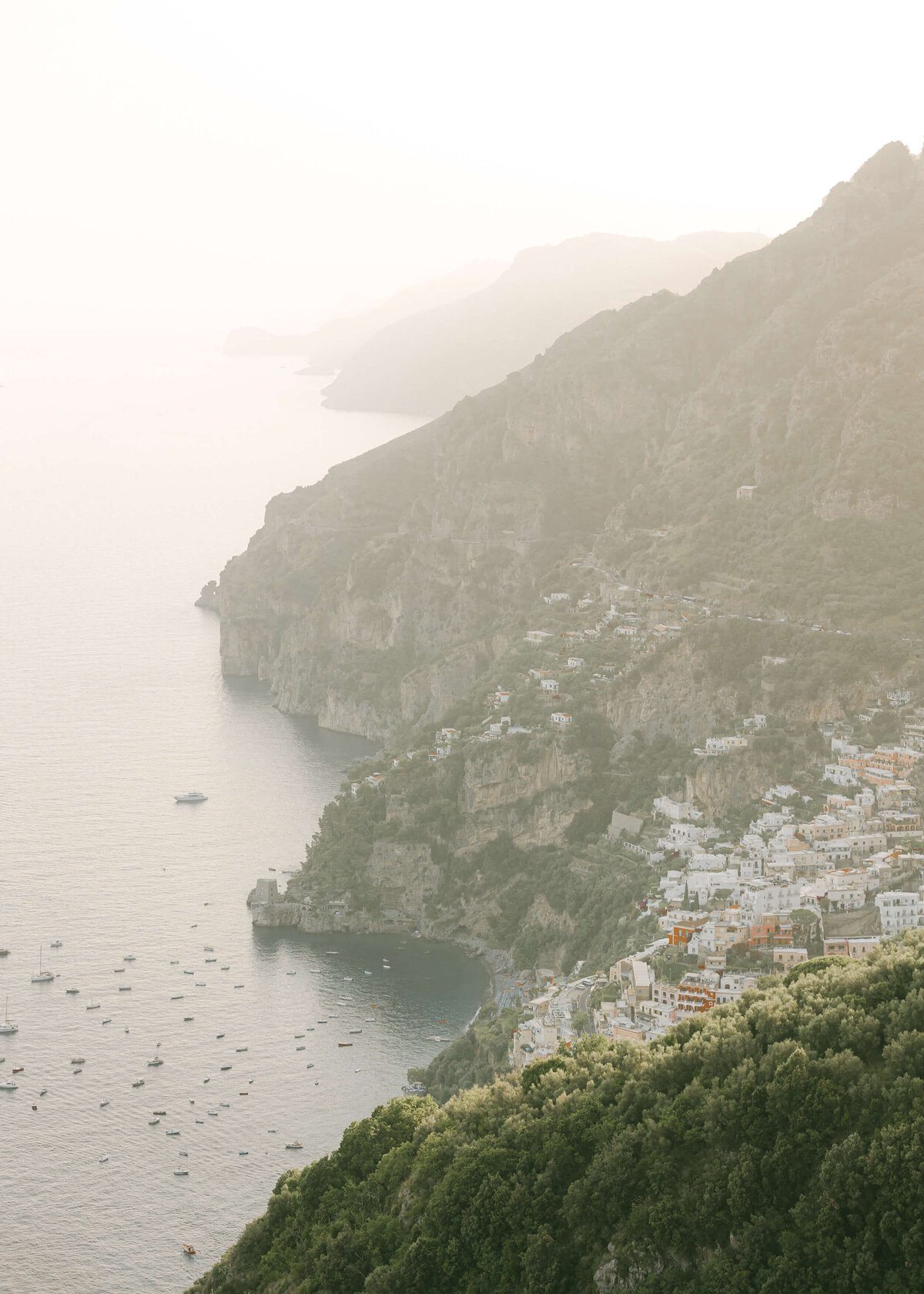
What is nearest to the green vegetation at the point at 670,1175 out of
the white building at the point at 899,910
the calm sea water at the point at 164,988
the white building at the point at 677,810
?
the calm sea water at the point at 164,988

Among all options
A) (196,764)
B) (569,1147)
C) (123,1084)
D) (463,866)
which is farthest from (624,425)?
(569,1147)

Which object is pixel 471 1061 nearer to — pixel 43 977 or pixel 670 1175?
pixel 43 977

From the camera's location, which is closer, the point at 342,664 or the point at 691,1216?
the point at 691,1216

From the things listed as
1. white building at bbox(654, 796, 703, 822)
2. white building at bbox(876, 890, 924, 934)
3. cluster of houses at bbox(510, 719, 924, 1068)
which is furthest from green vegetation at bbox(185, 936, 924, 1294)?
white building at bbox(654, 796, 703, 822)

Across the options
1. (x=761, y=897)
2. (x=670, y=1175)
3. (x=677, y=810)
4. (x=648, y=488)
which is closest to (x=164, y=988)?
(x=677, y=810)

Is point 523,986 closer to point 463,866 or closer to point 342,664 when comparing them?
point 463,866
